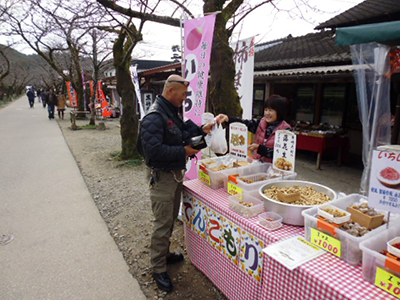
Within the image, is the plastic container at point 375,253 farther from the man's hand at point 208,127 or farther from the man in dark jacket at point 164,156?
the man's hand at point 208,127

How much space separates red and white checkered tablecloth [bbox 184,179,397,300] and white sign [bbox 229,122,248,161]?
478 mm

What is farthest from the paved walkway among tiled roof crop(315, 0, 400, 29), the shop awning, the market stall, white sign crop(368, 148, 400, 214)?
tiled roof crop(315, 0, 400, 29)

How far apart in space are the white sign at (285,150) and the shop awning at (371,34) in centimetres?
208

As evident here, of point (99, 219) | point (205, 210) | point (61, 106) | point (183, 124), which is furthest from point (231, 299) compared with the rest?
point (61, 106)

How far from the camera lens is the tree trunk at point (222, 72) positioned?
4.04m

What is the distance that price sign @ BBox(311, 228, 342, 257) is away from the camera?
5.49ft

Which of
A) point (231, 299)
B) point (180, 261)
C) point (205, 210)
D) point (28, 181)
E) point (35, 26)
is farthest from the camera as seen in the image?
point (35, 26)

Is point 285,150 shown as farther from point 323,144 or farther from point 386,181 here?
point 323,144

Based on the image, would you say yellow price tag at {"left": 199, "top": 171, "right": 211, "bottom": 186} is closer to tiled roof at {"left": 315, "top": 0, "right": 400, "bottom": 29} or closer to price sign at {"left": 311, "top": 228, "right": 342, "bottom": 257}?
price sign at {"left": 311, "top": 228, "right": 342, "bottom": 257}

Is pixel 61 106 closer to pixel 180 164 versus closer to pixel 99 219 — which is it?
pixel 99 219

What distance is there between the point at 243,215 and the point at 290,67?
8046 mm

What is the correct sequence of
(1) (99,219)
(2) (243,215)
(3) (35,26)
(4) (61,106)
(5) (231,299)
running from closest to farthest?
(2) (243,215)
(5) (231,299)
(1) (99,219)
(3) (35,26)
(4) (61,106)

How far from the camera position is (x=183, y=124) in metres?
3.02

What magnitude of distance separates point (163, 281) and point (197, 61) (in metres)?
2.85
